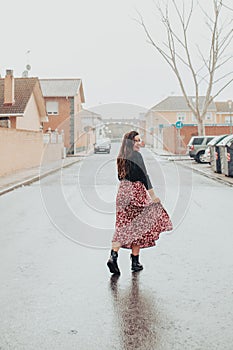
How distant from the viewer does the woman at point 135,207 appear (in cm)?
611

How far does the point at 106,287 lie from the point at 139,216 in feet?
3.11

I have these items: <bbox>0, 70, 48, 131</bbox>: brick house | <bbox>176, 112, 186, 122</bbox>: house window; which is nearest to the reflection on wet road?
<bbox>0, 70, 48, 131</bbox>: brick house

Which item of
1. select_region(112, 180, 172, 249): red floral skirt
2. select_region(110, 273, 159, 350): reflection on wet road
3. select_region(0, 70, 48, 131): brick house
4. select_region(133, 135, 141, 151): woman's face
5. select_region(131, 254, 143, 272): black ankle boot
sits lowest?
select_region(110, 273, 159, 350): reflection on wet road

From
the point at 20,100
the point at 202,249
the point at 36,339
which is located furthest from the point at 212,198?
the point at 20,100

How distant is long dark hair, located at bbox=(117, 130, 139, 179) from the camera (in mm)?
6148

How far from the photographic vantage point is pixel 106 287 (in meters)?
5.63

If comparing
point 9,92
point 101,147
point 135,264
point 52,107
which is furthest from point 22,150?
point 52,107

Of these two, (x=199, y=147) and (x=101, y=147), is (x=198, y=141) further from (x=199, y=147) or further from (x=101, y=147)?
(x=101, y=147)

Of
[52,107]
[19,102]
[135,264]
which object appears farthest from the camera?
[52,107]

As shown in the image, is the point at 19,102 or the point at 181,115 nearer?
the point at 19,102

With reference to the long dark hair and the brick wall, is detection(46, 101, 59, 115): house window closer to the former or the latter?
the brick wall

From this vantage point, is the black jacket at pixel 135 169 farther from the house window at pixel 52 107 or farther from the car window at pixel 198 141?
the house window at pixel 52 107

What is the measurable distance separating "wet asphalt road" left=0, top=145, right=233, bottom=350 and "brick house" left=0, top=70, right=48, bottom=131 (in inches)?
886

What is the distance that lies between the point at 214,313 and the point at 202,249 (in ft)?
9.06
